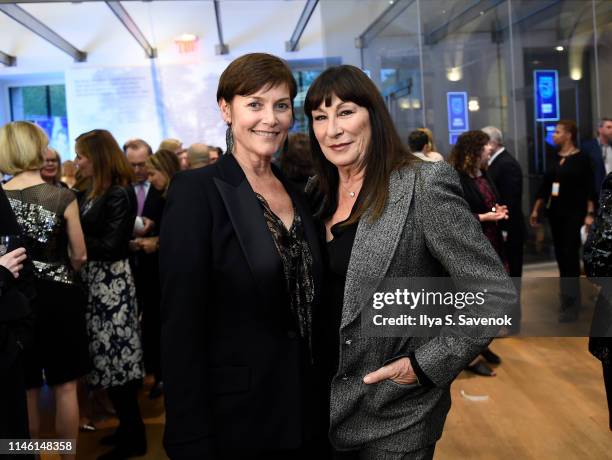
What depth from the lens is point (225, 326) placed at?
4.86ft

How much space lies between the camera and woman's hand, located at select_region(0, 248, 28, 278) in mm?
1842

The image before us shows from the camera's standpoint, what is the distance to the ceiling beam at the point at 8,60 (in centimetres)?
511

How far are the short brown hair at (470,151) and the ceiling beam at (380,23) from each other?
2712mm

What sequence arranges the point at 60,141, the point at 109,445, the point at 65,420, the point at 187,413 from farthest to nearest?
the point at 60,141 < the point at 109,445 < the point at 65,420 < the point at 187,413

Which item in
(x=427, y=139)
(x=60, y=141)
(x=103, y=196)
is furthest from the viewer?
(x=60, y=141)

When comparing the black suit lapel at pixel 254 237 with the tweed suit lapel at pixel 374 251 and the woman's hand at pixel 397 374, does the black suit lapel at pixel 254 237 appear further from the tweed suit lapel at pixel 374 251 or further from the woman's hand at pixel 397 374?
the woman's hand at pixel 397 374

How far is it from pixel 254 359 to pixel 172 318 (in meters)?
0.23

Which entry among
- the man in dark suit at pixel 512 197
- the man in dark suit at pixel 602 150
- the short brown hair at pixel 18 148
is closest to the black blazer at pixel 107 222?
the short brown hair at pixel 18 148

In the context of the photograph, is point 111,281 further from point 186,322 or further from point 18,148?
point 186,322

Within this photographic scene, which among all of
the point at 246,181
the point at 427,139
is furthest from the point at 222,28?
the point at 246,181

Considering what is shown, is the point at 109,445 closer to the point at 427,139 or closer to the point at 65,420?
the point at 65,420

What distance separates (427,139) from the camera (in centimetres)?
466

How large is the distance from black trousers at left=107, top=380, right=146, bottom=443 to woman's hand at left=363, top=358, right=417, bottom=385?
2065mm

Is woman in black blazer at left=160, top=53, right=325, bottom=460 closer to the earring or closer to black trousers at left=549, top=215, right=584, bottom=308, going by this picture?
the earring
